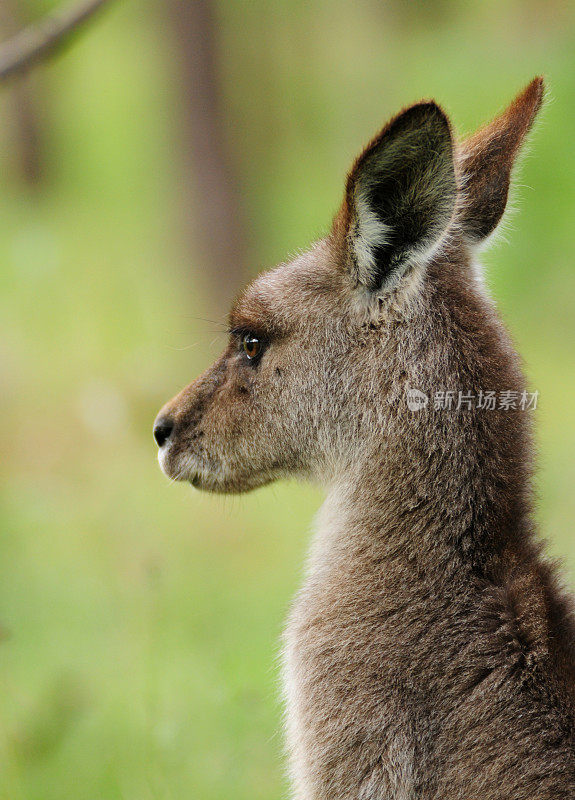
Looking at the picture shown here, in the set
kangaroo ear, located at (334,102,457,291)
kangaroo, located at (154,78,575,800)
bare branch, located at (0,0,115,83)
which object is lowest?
kangaroo, located at (154,78,575,800)

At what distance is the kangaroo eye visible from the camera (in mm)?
3535

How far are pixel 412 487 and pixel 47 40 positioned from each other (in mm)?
1752

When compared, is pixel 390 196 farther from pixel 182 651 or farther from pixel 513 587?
pixel 182 651

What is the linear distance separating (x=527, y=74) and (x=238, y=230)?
4.25 metres

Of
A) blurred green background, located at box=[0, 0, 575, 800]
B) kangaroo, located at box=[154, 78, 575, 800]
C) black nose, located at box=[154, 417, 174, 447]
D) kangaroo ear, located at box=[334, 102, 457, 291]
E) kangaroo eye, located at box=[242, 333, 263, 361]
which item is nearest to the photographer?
kangaroo, located at box=[154, 78, 575, 800]

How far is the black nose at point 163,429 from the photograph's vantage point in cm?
377

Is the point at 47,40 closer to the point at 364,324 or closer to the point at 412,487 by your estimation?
the point at 364,324

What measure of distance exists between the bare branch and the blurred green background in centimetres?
51

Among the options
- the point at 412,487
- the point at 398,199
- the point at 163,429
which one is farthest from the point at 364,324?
the point at 163,429

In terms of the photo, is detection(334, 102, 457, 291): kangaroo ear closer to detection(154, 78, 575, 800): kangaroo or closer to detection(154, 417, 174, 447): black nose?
detection(154, 78, 575, 800): kangaroo

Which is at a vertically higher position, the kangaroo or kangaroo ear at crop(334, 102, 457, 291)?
kangaroo ear at crop(334, 102, 457, 291)

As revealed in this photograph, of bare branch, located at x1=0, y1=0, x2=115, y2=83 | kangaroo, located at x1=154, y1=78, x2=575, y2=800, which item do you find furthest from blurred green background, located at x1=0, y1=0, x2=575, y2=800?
kangaroo, located at x1=154, y1=78, x2=575, y2=800

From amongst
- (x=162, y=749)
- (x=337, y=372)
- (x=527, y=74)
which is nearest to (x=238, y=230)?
(x=527, y=74)

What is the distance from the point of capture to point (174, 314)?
13320 mm
